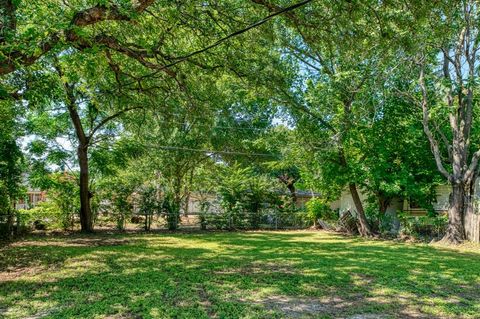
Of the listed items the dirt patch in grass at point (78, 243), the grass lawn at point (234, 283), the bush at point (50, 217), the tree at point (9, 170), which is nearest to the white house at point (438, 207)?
the grass lawn at point (234, 283)

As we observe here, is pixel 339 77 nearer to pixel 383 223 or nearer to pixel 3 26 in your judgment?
pixel 383 223

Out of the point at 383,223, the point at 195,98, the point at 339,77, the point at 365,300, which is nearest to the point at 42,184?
the point at 195,98

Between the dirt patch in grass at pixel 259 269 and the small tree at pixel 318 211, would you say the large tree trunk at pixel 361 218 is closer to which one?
the small tree at pixel 318 211

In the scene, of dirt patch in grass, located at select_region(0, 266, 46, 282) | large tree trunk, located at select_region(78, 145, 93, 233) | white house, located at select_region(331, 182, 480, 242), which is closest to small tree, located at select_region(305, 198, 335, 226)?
white house, located at select_region(331, 182, 480, 242)

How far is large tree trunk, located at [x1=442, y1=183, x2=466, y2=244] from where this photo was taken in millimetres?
11875

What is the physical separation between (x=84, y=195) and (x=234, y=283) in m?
10.3

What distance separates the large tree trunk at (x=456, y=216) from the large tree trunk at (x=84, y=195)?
13.0 meters

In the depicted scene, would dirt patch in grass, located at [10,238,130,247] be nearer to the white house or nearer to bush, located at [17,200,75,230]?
bush, located at [17,200,75,230]

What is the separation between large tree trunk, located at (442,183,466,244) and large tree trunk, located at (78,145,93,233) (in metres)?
13.0

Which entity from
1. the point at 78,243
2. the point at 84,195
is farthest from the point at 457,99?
the point at 84,195

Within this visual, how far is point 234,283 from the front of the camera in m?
5.82

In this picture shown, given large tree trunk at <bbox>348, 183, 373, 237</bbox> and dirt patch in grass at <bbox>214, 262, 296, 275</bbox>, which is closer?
dirt patch in grass at <bbox>214, 262, 296, 275</bbox>

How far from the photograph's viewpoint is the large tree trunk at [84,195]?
14.0 metres

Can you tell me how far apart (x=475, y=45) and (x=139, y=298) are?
12070 mm
